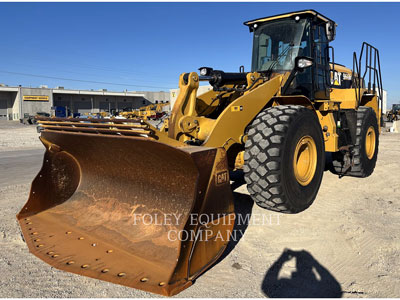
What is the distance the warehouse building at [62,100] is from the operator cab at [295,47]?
33.1m

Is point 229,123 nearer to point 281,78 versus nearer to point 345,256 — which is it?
point 281,78

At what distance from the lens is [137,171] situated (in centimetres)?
342

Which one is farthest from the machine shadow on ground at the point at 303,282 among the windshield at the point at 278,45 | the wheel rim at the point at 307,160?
the windshield at the point at 278,45

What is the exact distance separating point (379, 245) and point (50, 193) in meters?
3.61

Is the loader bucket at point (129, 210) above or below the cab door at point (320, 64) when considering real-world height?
below

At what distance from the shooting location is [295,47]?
4621 mm

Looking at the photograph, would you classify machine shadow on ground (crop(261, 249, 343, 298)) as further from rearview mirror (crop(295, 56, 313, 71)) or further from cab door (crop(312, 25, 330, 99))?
cab door (crop(312, 25, 330, 99))

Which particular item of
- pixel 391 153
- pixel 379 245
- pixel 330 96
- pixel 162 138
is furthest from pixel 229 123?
pixel 391 153

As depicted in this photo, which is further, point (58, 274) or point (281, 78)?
point (281, 78)

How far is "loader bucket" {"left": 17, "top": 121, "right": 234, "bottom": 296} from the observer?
2.46 metres

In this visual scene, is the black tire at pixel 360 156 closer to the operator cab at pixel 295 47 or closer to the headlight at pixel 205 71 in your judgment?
the operator cab at pixel 295 47

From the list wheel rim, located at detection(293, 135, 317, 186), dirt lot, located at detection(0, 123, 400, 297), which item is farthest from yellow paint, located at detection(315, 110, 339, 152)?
dirt lot, located at detection(0, 123, 400, 297)

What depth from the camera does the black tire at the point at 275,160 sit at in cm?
336

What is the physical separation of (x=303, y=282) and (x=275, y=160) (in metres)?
1.26
